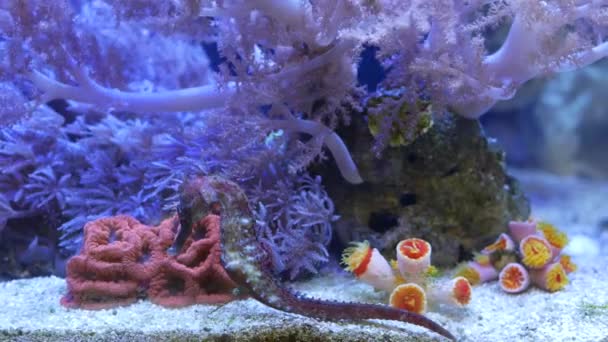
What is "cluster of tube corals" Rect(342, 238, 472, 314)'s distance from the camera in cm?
309

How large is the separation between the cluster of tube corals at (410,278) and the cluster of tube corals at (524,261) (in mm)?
537

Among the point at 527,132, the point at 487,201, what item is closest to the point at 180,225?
the point at 487,201

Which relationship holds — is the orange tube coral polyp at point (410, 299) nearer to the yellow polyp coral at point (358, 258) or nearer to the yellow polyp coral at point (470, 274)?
the yellow polyp coral at point (358, 258)

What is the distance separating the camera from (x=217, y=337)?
2.52 metres

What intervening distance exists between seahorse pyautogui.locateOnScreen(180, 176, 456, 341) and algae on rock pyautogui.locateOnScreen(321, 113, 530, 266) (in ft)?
3.53

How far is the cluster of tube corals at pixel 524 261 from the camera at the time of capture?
11.6 ft

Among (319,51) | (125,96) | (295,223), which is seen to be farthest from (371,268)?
(125,96)

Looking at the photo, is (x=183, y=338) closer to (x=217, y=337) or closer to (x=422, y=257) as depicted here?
(x=217, y=337)

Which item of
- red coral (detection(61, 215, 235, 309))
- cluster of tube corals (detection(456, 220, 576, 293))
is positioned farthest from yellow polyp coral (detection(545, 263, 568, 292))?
red coral (detection(61, 215, 235, 309))

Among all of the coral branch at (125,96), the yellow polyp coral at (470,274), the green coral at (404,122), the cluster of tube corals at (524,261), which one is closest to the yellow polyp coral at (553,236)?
the cluster of tube corals at (524,261)

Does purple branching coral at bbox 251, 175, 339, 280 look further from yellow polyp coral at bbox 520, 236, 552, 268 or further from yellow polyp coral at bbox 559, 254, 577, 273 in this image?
yellow polyp coral at bbox 559, 254, 577, 273

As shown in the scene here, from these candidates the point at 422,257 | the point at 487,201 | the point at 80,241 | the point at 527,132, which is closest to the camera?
the point at 422,257

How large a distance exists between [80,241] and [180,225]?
922mm

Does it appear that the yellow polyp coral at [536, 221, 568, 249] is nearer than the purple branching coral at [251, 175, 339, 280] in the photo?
No
